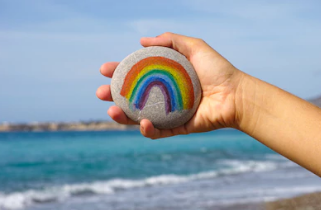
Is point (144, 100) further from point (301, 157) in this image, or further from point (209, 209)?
point (209, 209)

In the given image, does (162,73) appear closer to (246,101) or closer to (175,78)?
(175,78)

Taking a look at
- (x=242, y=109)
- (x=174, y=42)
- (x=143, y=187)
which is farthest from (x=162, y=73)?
(x=143, y=187)

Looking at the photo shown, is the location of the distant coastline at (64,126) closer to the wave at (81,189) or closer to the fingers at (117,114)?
the wave at (81,189)

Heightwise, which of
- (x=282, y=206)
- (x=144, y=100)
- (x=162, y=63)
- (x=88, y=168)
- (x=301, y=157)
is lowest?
(x=88, y=168)

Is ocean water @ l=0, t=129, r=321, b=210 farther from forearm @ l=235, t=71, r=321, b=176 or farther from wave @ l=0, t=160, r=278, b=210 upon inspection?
forearm @ l=235, t=71, r=321, b=176

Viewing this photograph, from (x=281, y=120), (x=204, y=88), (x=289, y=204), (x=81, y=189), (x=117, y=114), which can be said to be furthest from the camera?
(x=81, y=189)

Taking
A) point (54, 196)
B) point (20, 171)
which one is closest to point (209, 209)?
point (54, 196)

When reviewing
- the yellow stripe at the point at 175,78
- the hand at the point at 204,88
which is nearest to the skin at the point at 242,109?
the hand at the point at 204,88
